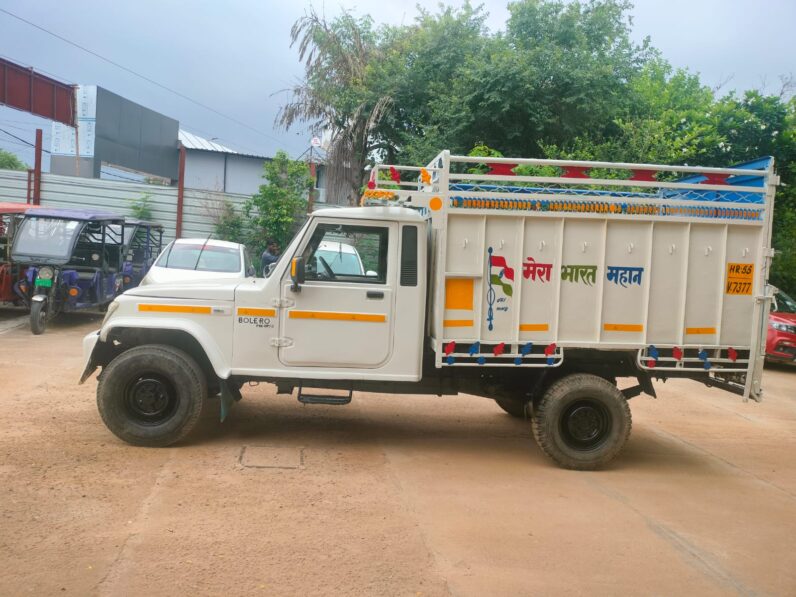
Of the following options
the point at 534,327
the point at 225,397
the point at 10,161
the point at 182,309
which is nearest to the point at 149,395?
the point at 225,397

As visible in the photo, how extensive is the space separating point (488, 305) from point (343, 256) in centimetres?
139

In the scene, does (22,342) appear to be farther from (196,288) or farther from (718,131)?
(718,131)

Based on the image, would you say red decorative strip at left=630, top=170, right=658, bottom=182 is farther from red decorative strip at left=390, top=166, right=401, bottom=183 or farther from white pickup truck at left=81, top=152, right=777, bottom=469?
red decorative strip at left=390, top=166, right=401, bottom=183

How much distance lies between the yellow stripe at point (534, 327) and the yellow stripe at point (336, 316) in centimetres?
122

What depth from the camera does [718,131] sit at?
1714 centimetres

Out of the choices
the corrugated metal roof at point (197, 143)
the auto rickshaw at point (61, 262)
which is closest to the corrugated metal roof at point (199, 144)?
the corrugated metal roof at point (197, 143)

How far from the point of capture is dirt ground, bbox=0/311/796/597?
4.06 metres

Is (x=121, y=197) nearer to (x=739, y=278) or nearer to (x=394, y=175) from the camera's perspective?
(x=394, y=175)

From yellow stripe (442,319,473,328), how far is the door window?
672mm

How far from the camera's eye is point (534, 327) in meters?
6.38

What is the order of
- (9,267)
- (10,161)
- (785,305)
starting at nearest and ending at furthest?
(9,267) < (785,305) < (10,161)

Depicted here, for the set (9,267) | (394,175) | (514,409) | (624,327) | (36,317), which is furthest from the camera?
(9,267)

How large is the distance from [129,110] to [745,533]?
30210mm

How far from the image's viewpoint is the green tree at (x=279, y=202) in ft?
60.6
